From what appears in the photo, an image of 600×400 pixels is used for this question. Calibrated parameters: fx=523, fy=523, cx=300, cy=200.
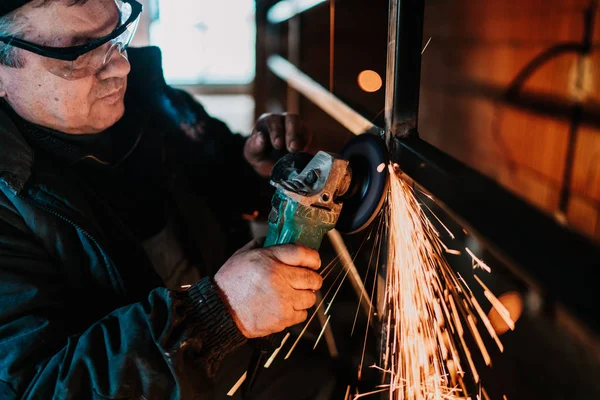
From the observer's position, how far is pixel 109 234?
59.3 inches

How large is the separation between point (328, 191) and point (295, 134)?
1.98 ft

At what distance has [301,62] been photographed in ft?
8.05

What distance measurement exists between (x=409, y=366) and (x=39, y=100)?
48.8 inches

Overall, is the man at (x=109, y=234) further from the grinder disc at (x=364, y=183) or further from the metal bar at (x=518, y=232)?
the metal bar at (x=518, y=232)

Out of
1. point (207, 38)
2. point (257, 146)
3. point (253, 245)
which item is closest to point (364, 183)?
point (253, 245)

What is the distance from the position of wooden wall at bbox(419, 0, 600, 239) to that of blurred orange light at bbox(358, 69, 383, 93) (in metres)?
0.30

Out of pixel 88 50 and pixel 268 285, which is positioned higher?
pixel 88 50

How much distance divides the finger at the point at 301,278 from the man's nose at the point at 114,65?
805 millimetres

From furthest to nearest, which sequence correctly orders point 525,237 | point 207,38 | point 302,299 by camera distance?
point 207,38, point 302,299, point 525,237

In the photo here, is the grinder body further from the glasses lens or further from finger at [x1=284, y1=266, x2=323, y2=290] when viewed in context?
the glasses lens

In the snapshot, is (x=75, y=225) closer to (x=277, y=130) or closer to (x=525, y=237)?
(x=277, y=130)

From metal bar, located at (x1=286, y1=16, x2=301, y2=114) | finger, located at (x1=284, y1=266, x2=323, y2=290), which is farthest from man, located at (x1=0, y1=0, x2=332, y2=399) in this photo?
metal bar, located at (x1=286, y1=16, x2=301, y2=114)

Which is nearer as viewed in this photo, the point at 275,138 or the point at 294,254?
the point at 294,254

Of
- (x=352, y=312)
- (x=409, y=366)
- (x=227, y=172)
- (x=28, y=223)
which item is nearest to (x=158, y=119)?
(x=227, y=172)
